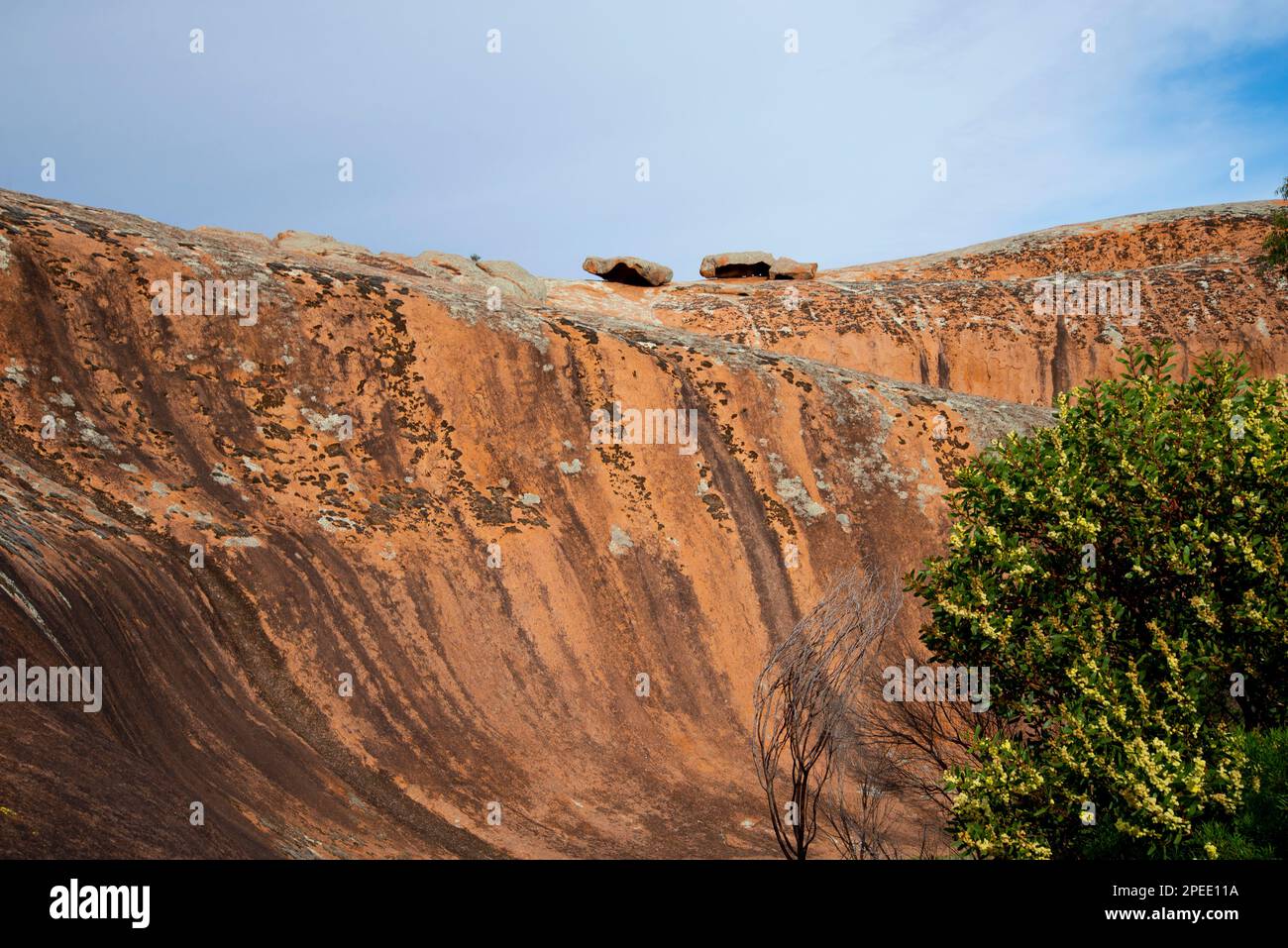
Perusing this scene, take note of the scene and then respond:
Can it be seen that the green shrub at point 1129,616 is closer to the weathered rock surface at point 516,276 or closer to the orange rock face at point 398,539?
the orange rock face at point 398,539

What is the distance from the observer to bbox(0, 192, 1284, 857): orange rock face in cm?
1317

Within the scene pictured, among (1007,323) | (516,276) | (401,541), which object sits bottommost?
(401,541)

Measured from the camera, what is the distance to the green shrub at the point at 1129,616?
8586 millimetres

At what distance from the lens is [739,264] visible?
53656 mm

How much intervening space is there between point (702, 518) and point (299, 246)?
87.6 feet

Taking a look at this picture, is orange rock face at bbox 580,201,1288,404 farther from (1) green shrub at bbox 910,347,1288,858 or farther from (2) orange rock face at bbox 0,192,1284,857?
(1) green shrub at bbox 910,347,1288,858

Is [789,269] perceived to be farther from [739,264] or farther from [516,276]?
[516,276]

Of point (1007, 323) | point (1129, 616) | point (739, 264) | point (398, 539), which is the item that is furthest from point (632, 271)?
point (1129, 616)

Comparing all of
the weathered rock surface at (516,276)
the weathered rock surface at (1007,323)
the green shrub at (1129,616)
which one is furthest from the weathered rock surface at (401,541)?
the weathered rock surface at (516,276)

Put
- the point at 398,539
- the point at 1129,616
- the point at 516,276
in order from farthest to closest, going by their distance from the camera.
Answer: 1. the point at 516,276
2. the point at 398,539
3. the point at 1129,616

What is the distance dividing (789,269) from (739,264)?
262 cm

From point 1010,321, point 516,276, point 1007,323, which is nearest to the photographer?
point 1007,323
